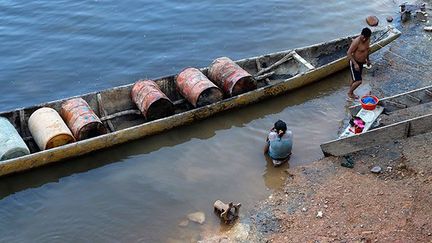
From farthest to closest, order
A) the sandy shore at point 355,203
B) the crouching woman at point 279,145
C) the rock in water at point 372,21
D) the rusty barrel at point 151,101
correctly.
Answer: the rock in water at point 372,21 < the rusty barrel at point 151,101 < the crouching woman at point 279,145 < the sandy shore at point 355,203

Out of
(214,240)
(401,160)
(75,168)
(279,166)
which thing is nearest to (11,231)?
(75,168)

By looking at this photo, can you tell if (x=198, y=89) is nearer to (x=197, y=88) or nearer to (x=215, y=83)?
(x=197, y=88)

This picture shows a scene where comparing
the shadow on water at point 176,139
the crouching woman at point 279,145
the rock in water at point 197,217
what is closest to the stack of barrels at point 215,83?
the shadow on water at point 176,139

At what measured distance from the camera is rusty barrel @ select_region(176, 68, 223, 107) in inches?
464

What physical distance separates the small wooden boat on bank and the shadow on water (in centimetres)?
26

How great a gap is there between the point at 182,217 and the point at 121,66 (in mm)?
7152

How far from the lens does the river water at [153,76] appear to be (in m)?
9.65

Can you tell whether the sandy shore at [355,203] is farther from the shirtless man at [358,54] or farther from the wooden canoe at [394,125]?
the shirtless man at [358,54]

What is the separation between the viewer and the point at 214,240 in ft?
28.6

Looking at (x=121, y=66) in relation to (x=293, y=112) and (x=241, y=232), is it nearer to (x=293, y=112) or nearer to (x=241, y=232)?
A: (x=293, y=112)

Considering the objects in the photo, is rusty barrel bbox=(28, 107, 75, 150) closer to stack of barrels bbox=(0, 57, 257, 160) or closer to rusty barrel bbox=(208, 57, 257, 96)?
stack of barrels bbox=(0, 57, 257, 160)

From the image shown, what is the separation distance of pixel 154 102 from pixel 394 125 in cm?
531

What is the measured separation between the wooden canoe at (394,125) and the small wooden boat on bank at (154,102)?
2.70 metres

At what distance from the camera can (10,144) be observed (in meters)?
10.1
